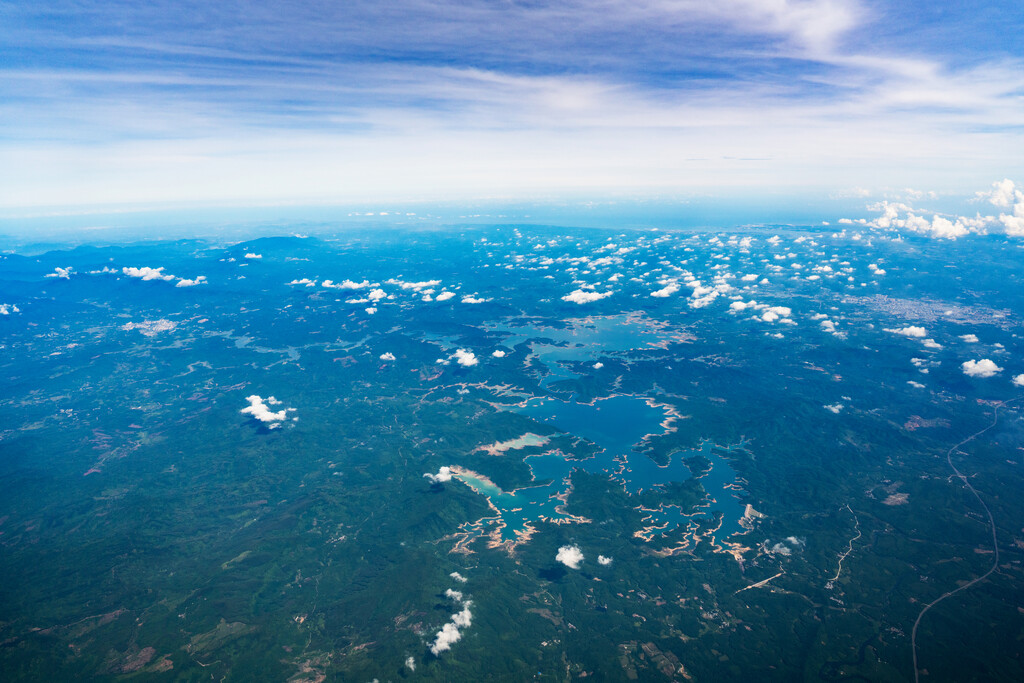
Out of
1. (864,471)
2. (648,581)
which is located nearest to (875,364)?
(864,471)

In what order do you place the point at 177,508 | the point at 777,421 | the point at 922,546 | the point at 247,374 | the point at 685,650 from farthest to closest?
the point at 247,374 < the point at 777,421 < the point at 177,508 < the point at 922,546 < the point at 685,650

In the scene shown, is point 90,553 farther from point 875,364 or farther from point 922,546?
point 875,364

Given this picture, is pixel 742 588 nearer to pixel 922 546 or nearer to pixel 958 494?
pixel 922 546

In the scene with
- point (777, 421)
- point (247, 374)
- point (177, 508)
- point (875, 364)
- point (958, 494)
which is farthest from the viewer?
point (247, 374)

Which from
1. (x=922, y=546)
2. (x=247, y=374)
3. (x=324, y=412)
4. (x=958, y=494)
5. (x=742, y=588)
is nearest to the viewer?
(x=742, y=588)

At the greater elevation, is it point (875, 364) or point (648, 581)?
point (875, 364)

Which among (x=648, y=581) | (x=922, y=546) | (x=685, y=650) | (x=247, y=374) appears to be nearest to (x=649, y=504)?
(x=648, y=581)

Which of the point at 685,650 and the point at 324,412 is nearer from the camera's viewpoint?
the point at 685,650

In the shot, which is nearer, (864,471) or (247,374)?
(864,471)

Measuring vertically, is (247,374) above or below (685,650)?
above
